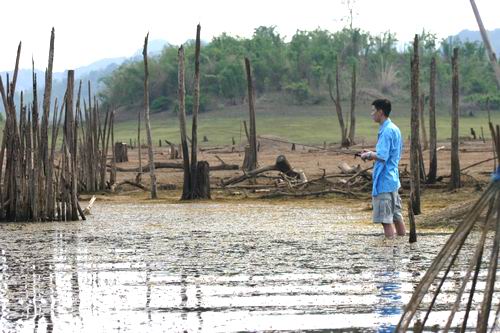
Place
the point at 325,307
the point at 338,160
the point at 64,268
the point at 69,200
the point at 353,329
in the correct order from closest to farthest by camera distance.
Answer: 1. the point at 353,329
2. the point at 325,307
3. the point at 64,268
4. the point at 69,200
5. the point at 338,160

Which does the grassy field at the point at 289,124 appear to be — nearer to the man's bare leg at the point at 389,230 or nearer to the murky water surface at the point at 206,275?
the murky water surface at the point at 206,275

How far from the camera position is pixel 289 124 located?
4988 centimetres

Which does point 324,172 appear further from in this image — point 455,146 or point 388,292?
point 388,292

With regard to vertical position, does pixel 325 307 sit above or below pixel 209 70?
below

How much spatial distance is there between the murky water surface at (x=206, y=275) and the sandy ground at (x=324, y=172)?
2.17 metres

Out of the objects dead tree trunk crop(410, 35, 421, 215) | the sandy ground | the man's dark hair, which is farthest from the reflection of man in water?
dead tree trunk crop(410, 35, 421, 215)

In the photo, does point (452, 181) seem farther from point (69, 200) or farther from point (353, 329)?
point (353, 329)

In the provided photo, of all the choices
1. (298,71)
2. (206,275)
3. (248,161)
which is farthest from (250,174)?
(298,71)

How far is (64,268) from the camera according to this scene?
9.35 meters

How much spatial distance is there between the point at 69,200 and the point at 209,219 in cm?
197

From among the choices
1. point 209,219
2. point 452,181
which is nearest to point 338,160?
point 452,181

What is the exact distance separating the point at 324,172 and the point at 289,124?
98.4 feet

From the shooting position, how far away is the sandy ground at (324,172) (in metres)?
17.0

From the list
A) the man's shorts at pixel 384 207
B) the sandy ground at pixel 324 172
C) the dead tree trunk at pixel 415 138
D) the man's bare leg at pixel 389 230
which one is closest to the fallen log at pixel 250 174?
the sandy ground at pixel 324 172
